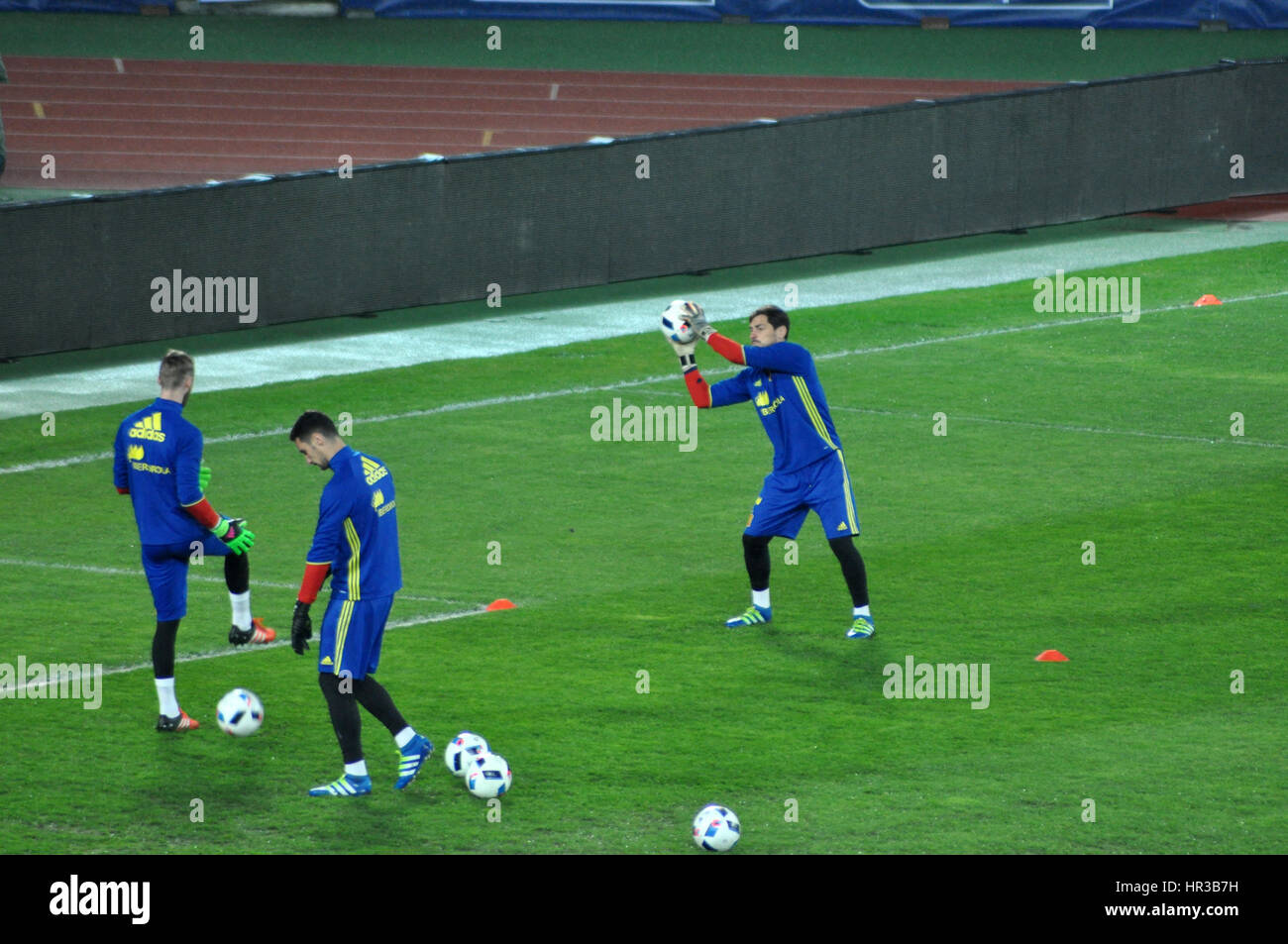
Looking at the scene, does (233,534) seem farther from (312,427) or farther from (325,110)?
(325,110)

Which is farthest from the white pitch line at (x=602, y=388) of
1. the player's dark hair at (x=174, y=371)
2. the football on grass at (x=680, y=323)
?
the football on grass at (x=680, y=323)

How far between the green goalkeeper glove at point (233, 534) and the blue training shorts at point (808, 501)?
3.35 m

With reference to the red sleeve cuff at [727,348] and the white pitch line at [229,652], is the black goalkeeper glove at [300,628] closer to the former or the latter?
the white pitch line at [229,652]

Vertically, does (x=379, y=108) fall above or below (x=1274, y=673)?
above

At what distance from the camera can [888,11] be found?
3725cm

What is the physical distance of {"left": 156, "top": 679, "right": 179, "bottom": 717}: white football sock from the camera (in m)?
10.7

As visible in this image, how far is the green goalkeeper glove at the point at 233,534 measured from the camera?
35.4 ft

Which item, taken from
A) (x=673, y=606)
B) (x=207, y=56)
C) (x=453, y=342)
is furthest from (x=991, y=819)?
(x=207, y=56)

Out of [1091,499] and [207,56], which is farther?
[207,56]

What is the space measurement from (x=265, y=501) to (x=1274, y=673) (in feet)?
27.4

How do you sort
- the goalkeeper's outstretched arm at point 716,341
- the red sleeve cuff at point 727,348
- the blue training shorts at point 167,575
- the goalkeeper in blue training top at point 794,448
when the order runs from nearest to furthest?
the blue training shorts at point 167,575, the goalkeeper's outstretched arm at point 716,341, the red sleeve cuff at point 727,348, the goalkeeper in blue training top at point 794,448

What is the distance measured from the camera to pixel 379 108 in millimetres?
38750

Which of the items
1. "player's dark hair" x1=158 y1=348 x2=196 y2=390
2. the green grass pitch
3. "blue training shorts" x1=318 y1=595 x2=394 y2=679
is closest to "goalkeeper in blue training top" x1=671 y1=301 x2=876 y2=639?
the green grass pitch

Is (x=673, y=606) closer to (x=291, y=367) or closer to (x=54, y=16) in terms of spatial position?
(x=291, y=367)
